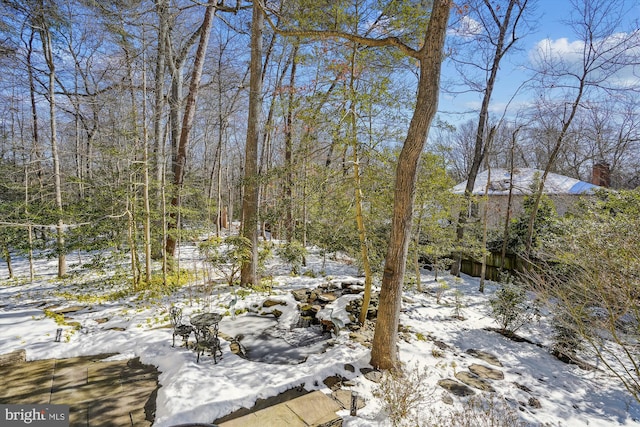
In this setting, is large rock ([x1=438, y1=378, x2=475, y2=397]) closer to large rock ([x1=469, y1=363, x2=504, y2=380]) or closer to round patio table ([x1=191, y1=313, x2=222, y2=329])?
large rock ([x1=469, y1=363, x2=504, y2=380])

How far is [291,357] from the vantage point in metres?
3.98

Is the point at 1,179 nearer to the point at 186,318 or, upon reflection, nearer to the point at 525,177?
the point at 186,318

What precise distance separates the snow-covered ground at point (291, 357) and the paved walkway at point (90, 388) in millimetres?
165

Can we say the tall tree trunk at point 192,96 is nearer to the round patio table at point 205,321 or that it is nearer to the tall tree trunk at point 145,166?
the tall tree trunk at point 145,166

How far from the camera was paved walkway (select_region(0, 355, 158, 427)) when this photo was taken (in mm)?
2711

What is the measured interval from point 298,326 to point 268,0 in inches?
321

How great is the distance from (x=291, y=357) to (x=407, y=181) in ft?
9.68

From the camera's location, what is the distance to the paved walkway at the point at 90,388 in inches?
107

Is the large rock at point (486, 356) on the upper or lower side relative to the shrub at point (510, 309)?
lower

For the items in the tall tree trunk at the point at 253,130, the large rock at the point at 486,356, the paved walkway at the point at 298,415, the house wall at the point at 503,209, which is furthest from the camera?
the house wall at the point at 503,209

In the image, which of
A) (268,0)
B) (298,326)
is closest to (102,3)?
(268,0)

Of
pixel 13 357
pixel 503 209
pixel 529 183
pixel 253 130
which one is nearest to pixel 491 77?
pixel 529 183

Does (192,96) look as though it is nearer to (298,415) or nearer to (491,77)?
(298,415)

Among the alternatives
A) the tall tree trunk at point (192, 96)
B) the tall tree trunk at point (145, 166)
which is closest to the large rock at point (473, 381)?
the tall tree trunk at point (145, 166)
